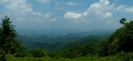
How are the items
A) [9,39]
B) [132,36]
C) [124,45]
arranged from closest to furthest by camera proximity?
1. [132,36]
2. [124,45]
3. [9,39]

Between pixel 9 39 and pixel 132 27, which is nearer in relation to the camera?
pixel 132 27

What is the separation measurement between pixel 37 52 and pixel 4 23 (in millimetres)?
22842

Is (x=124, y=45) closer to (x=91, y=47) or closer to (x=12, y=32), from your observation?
(x=12, y=32)

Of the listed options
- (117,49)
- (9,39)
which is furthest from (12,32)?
(117,49)

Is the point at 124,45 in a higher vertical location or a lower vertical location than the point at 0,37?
lower

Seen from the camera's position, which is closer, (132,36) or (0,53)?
(0,53)

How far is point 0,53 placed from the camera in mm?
12398

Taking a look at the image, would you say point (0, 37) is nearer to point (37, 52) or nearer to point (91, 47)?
point (37, 52)

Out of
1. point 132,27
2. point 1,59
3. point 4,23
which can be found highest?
point 4,23

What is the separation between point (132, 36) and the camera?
24.9 meters

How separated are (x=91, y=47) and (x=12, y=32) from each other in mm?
30955

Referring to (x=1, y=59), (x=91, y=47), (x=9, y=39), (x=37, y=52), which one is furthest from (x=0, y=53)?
(x=91, y=47)

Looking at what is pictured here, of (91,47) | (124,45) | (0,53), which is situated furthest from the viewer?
(91,47)

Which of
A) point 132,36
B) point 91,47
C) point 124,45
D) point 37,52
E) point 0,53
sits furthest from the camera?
point 91,47
